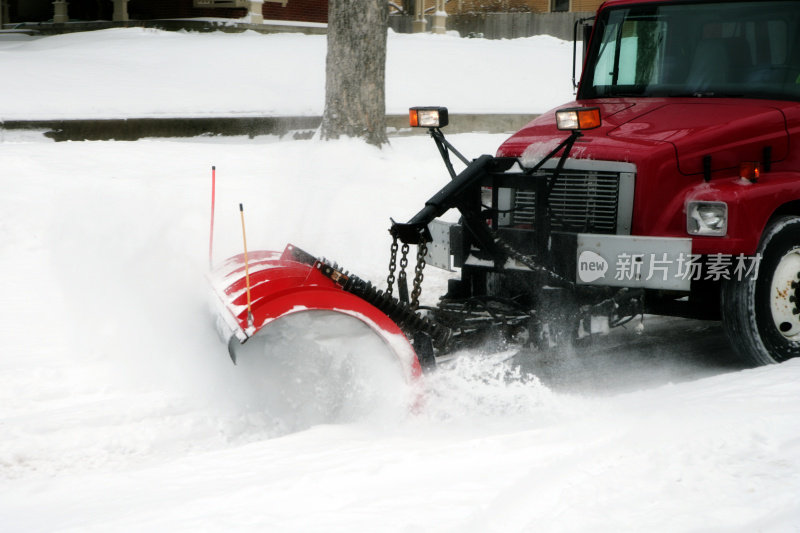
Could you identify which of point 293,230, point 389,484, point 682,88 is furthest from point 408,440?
point 293,230

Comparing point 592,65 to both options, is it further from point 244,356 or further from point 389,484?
Result: point 389,484

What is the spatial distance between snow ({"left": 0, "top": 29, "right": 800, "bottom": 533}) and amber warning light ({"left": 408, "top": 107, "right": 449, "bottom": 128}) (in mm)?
1404

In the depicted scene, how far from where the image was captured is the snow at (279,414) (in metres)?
3.32

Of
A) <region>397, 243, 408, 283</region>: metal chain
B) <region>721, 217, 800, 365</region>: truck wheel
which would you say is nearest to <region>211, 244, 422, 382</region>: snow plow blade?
<region>397, 243, 408, 283</region>: metal chain

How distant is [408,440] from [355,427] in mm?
321

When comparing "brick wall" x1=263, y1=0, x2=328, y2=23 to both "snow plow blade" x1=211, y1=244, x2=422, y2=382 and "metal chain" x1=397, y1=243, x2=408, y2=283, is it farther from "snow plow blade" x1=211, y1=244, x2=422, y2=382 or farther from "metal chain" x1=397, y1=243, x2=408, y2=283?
"snow plow blade" x1=211, y1=244, x2=422, y2=382

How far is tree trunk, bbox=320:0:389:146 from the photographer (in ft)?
36.6

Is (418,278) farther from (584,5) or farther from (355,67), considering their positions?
(584,5)

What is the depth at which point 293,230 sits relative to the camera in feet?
28.8

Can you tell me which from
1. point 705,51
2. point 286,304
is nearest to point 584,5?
point 705,51

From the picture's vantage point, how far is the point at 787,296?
212 inches

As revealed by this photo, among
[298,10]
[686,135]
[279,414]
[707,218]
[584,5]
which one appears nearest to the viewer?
[279,414]

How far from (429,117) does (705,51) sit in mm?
1947

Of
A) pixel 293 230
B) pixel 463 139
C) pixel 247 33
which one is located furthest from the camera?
pixel 247 33
